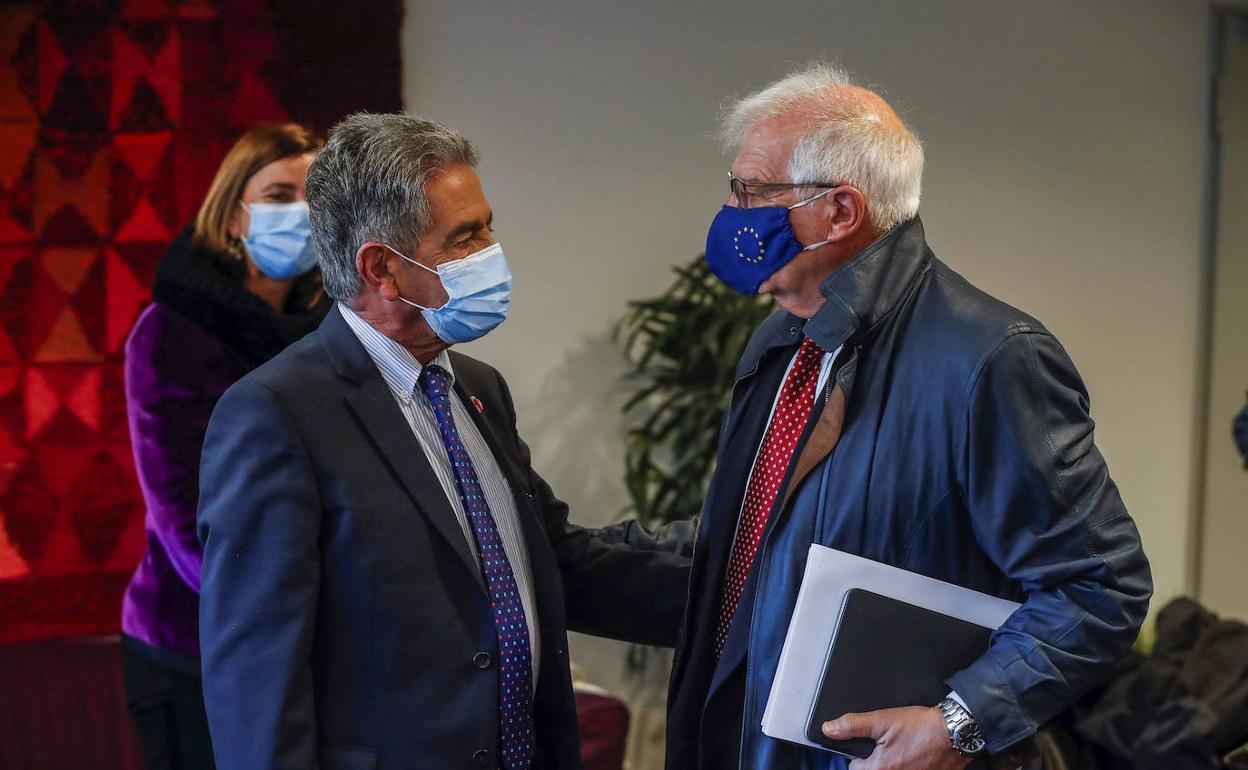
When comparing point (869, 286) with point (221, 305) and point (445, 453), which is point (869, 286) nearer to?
point (445, 453)

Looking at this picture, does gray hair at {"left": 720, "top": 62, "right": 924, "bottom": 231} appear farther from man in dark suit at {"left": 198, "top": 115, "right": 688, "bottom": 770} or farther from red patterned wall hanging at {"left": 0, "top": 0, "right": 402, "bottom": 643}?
red patterned wall hanging at {"left": 0, "top": 0, "right": 402, "bottom": 643}

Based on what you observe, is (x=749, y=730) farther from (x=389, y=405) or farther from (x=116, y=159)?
(x=116, y=159)

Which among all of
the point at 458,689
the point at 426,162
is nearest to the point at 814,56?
the point at 426,162

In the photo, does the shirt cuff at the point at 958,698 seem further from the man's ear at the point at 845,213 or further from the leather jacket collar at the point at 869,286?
the man's ear at the point at 845,213

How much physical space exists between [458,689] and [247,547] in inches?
12.4

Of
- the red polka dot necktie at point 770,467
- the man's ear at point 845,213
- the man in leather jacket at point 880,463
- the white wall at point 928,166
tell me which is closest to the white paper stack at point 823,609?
the man in leather jacket at point 880,463

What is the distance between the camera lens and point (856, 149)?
1687 millimetres

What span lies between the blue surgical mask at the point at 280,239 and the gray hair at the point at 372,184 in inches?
27.7

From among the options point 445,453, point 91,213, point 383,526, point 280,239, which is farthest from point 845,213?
point 91,213

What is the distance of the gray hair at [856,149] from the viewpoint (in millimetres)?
1688

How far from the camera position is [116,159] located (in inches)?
130

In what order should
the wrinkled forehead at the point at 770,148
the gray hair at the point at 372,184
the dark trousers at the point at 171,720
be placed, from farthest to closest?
the dark trousers at the point at 171,720
the wrinkled forehead at the point at 770,148
the gray hair at the point at 372,184

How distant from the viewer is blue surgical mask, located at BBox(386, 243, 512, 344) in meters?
1.67

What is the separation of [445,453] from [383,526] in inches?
7.4
